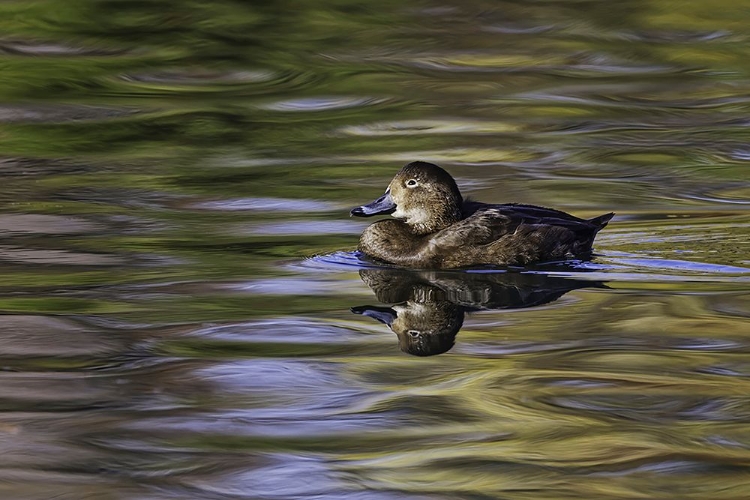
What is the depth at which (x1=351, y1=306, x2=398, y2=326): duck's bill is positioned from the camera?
6.99 metres

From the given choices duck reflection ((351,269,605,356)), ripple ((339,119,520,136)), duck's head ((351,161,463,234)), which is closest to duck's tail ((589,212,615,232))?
duck reflection ((351,269,605,356))

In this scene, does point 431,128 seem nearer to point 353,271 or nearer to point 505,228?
point 505,228

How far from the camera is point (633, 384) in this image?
18.8 feet

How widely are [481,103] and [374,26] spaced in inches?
151

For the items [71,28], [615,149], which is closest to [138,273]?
[615,149]

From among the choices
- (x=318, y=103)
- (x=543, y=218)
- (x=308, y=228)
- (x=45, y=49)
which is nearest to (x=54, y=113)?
(x=318, y=103)

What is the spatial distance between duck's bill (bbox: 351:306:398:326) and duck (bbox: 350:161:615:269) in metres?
1.16

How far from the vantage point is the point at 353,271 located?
8312mm

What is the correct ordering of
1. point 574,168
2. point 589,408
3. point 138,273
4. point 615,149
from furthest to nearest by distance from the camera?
point 615,149
point 574,168
point 138,273
point 589,408

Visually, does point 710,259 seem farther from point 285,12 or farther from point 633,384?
point 285,12

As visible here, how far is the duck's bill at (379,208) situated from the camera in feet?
29.0

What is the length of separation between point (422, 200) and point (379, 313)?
187 cm

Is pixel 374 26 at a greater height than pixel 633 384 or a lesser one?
greater

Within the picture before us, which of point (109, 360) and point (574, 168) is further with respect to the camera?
point (574, 168)
